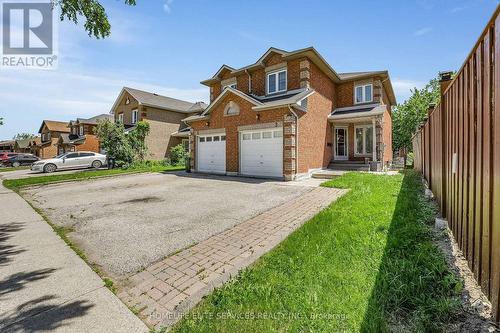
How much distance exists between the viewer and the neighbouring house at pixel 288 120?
12703 millimetres

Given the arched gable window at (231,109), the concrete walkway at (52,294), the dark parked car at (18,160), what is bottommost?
the concrete walkway at (52,294)

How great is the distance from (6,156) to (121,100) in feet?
66.6

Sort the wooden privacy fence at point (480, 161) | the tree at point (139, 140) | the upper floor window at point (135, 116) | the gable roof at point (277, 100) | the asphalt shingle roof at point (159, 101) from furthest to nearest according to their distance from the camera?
the upper floor window at point (135, 116)
the asphalt shingle roof at point (159, 101)
the tree at point (139, 140)
the gable roof at point (277, 100)
the wooden privacy fence at point (480, 161)

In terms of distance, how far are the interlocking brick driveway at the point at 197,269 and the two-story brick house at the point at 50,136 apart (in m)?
48.1

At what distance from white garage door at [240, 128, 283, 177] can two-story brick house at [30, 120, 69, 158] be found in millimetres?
41547

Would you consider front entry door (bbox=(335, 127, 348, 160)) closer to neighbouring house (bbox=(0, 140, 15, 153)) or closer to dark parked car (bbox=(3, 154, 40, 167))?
dark parked car (bbox=(3, 154, 40, 167))

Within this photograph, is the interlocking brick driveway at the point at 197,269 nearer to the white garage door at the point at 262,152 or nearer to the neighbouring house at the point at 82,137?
the white garage door at the point at 262,152

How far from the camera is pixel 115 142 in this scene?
68.4 feet

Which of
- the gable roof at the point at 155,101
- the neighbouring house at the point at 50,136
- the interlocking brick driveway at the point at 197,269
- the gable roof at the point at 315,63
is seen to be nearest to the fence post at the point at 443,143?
the interlocking brick driveway at the point at 197,269

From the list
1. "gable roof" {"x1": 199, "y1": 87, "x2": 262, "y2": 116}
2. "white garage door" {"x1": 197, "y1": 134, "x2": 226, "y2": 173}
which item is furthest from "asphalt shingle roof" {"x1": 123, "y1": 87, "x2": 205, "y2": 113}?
"gable roof" {"x1": 199, "y1": 87, "x2": 262, "y2": 116}

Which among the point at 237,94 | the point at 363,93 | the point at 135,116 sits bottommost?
the point at 237,94

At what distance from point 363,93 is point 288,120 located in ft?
28.5

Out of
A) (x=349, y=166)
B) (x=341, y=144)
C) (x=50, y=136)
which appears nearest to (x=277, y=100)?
(x=349, y=166)

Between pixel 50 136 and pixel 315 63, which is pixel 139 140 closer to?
pixel 315 63
